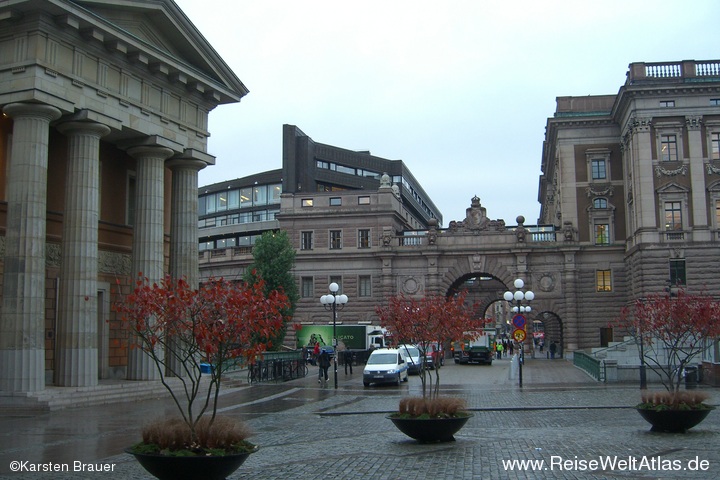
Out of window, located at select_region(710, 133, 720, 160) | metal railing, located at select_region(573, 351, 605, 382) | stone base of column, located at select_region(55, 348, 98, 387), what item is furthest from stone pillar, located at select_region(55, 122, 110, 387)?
window, located at select_region(710, 133, 720, 160)

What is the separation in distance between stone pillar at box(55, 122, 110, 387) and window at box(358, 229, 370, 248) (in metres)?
39.1

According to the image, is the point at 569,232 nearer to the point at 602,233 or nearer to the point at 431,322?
the point at 602,233

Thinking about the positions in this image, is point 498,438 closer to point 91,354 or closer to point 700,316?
point 700,316

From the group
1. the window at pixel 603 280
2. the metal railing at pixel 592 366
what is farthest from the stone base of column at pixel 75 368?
the window at pixel 603 280

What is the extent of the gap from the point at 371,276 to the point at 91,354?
39.3m

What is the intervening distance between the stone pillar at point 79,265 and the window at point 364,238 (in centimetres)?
3912

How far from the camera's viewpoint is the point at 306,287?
64938 mm

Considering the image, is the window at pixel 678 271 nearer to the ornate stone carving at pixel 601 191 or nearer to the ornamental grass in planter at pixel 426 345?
the ornate stone carving at pixel 601 191

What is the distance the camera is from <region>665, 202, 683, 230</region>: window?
52.7 meters

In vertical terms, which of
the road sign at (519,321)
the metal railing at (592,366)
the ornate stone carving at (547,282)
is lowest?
the metal railing at (592,366)

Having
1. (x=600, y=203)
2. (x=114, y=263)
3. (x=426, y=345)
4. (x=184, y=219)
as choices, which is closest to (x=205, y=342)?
(x=426, y=345)

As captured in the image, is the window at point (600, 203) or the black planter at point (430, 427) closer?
the black planter at point (430, 427)

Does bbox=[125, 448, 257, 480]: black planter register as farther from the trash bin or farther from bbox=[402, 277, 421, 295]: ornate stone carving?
bbox=[402, 277, 421, 295]: ornate stone carving

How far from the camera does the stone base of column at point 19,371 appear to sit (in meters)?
23.5
